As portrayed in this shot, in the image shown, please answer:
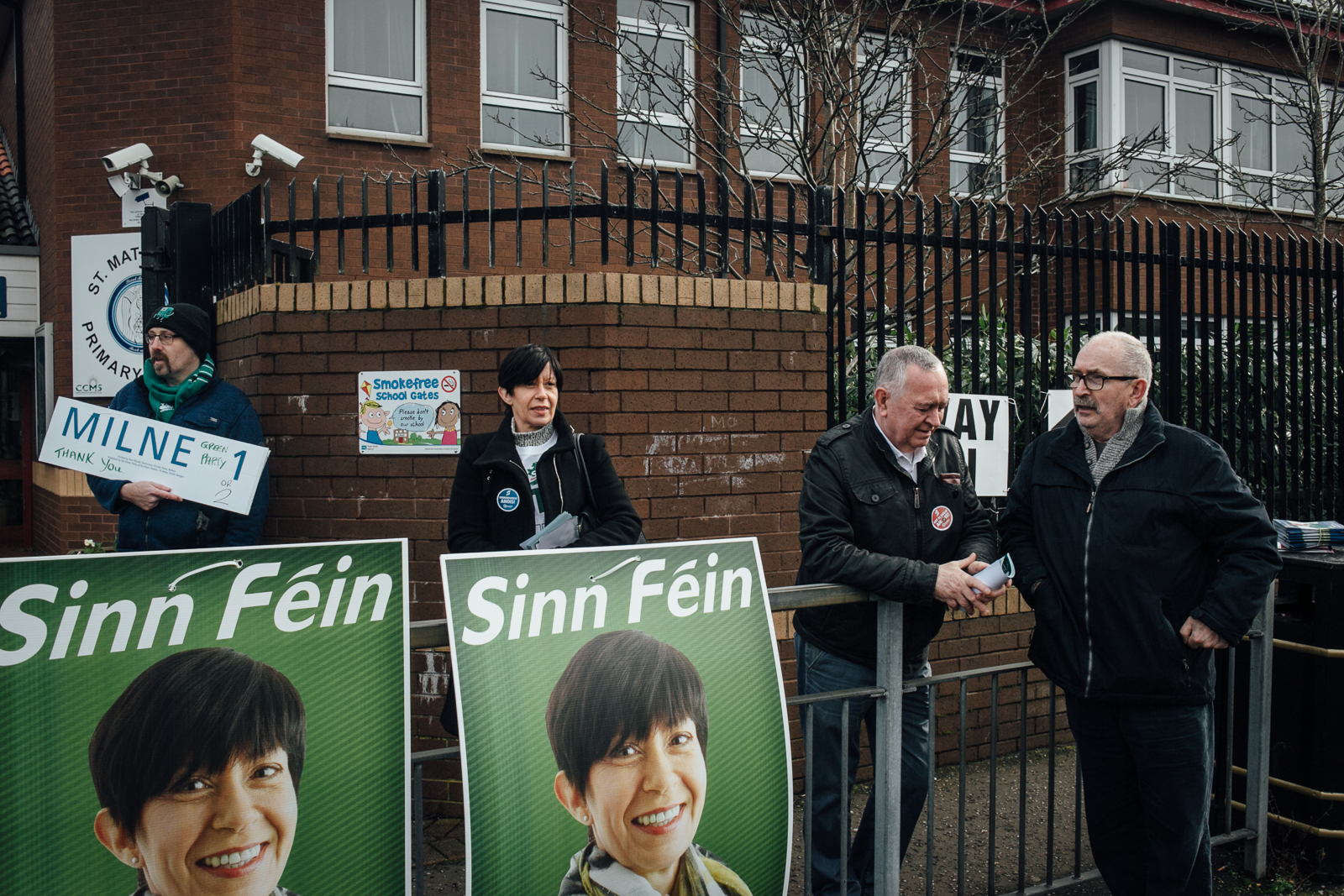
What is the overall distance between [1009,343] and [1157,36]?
1028 cm

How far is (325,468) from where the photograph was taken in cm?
461

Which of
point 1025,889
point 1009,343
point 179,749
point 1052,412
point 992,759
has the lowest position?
point 1025,889

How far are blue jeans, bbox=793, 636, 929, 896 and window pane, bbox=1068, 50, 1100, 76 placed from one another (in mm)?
11792

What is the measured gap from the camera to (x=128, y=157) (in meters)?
9.32

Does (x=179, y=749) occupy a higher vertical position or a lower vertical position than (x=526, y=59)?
lower

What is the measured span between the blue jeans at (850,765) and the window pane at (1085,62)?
1179 cm

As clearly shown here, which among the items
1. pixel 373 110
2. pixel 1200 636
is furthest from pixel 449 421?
pixel 373 110

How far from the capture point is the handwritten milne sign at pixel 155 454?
3.77 m

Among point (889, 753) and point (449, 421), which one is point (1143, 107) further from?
point (889, 753)

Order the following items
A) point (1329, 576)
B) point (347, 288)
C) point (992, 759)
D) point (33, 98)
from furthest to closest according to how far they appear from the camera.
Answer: point (33, 98)
point (347, 288)
point (1329, 576)
point (992, 759)

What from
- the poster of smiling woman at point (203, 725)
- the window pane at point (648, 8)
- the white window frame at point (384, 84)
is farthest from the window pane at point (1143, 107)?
the poster of smiling woman at point (203, 725)

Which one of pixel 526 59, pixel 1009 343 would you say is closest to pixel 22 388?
pixel 526 59

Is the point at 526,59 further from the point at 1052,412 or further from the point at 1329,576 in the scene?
the point at 1329,576

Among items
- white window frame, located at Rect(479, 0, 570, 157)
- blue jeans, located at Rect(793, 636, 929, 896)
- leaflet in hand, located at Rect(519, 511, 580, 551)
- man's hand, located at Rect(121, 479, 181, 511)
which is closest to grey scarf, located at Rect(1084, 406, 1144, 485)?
blue jeans, located at Rect(793, 636, 929, 896)
